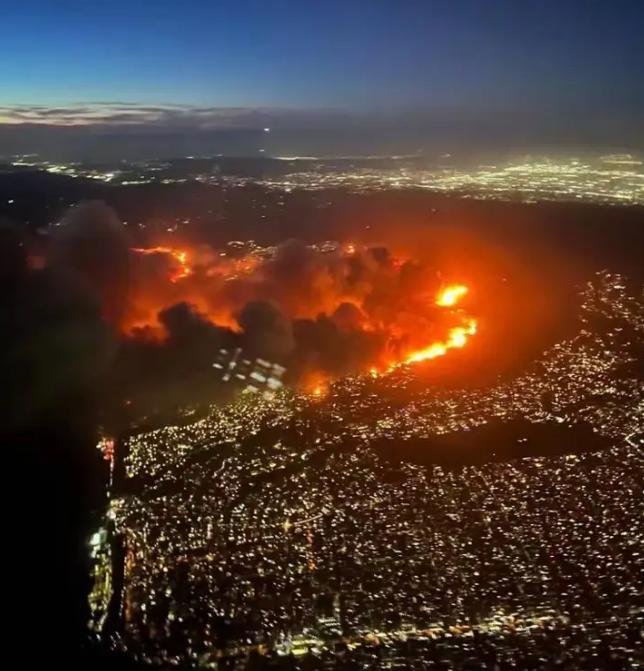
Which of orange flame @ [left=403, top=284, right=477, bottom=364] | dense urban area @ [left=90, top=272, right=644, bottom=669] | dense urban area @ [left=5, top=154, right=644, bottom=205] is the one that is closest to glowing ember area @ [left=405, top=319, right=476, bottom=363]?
orange flame @ [left=403, top=284, right=477, bottom=364]

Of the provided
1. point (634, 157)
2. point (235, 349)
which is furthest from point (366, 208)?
point (634, 157)

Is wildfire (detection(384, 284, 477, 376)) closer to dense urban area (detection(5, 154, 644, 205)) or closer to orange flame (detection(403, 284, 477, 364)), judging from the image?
orange flame (detection(403, 284, 477, 364))

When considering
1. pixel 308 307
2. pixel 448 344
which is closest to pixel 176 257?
pixel 308 307

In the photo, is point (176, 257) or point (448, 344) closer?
point (448, 344)

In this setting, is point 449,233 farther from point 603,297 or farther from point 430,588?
point 430,588

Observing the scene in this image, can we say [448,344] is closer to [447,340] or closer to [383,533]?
[447,340]
